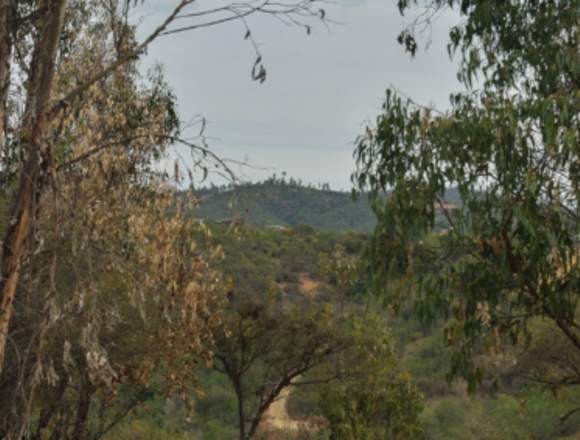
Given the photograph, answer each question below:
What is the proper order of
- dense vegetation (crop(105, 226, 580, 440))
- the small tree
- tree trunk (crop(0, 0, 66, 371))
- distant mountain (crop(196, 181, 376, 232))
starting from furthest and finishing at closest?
distant mountain (crop(196, 181, 376, 232)) → the small tree → dense vegetation (crop(105, 226, 580, 440)) → tree trunk (crop(0, 0, 66, 371))

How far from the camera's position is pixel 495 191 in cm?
575

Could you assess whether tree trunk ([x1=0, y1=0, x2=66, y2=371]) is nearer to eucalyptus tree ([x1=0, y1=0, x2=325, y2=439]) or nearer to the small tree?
eucalyptus tree ([x1=0, y1=0, x2=325, y2=439])

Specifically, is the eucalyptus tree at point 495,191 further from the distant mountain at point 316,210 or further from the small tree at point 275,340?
the distant mountain at point 316,210

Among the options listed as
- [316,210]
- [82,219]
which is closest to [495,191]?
[82,219]

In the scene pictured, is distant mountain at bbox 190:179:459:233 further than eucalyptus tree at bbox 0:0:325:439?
Yes

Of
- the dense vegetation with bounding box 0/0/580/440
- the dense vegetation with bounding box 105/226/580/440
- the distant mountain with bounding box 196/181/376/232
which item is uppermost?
the distant mountain with bounding box 196/181/376/232

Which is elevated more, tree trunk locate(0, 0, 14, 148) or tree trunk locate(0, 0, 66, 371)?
tree trunk locate(0, 0, 14, 148)

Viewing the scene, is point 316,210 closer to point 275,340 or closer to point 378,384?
point 275,340

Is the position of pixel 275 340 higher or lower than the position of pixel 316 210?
lower

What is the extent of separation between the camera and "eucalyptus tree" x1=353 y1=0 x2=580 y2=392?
5.60 m

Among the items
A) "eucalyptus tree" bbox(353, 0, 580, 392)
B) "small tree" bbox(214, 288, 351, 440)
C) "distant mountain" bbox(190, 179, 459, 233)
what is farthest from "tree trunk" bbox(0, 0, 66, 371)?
"distant mountain" bbox(190, 179, 459, 233)

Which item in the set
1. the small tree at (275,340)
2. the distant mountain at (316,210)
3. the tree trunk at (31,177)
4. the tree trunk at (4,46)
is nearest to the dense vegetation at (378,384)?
the small tree at (275,340)

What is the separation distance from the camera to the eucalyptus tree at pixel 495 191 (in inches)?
221

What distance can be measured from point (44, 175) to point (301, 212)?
7228 centimetres
